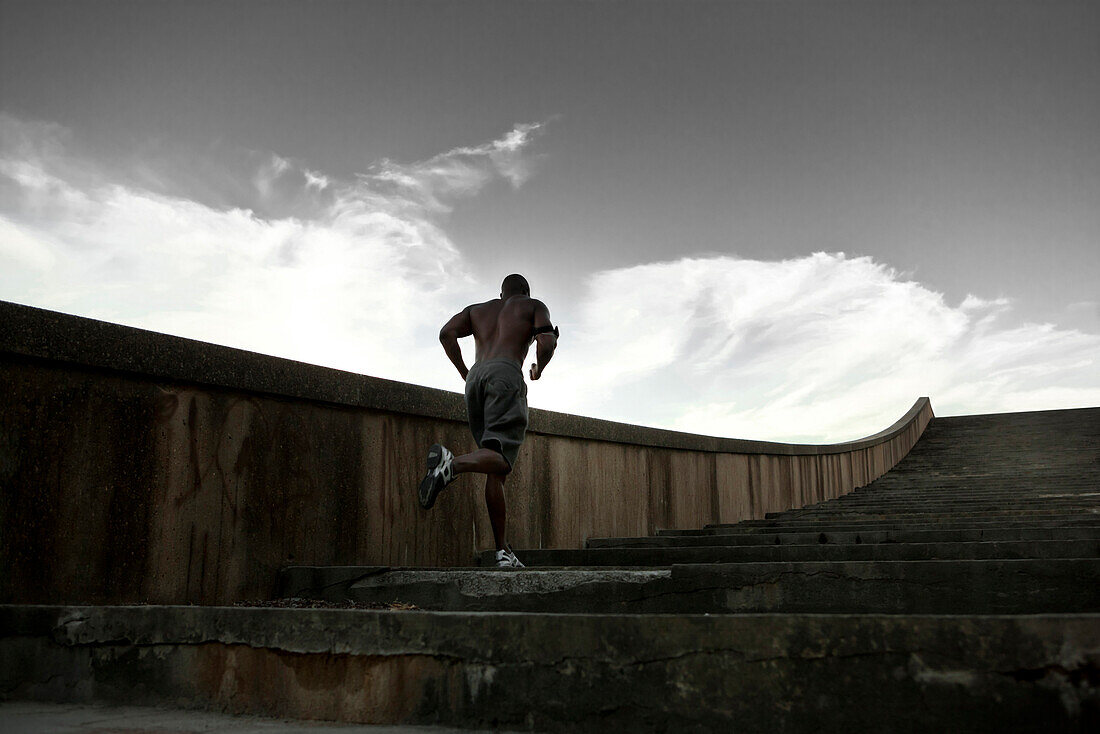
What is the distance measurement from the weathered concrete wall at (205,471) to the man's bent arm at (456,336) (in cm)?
32

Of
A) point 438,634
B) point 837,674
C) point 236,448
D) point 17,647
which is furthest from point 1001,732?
point 236,448

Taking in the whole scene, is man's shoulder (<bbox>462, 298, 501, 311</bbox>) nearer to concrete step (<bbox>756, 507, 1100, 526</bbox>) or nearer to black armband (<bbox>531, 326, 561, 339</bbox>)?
black armband (<bbox>531, 326, 561, 339</bbox>)

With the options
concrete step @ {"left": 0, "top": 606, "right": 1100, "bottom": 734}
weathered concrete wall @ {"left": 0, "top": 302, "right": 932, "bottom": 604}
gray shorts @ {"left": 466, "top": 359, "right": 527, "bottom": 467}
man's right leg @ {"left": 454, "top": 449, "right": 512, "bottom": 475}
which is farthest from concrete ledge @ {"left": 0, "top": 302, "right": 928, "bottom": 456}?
concrete step @ {"left": 0, "top": 606, "right": 1100, "bottom": 734}

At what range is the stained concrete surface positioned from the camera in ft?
6.19

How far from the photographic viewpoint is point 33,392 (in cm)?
286

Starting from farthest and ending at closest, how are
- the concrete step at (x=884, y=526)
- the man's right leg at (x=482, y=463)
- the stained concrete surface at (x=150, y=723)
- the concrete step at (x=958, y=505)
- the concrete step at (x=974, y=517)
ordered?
the concrete step at (x=958, y=505)
the concrete step at (x=974, y=517)
the concrete step at (x=884, y=526)
the man's right leg at (x=482, y=463)
the stained concrete surface at (x=150, y=723)

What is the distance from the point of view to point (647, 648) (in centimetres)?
177

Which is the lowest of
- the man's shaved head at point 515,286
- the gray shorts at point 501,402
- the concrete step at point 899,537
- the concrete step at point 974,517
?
the concrete step at point 899,537

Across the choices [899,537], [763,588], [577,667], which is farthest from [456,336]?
[577,667]

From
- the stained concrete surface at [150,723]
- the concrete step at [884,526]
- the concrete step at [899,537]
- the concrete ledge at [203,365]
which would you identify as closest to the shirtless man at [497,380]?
the concrete ledge at [203,365]

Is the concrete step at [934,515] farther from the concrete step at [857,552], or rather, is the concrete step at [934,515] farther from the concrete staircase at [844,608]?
the concrete step at [857,552]

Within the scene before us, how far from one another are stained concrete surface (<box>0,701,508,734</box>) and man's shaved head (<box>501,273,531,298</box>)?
2664 mm

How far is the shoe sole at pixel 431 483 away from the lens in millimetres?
3629

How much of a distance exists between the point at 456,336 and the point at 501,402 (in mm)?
571
